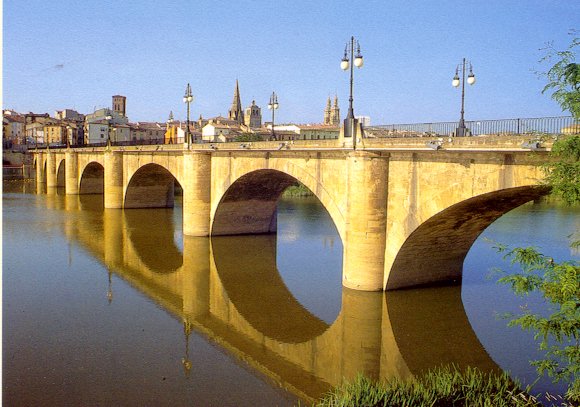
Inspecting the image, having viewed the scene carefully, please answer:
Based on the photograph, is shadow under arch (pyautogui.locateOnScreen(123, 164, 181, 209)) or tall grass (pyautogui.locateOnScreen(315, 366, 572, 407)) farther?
shadow under arch (pyautogui.locateOnScreen(123, 164, 181, 209))

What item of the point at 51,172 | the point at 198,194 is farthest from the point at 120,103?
the point at 198,194

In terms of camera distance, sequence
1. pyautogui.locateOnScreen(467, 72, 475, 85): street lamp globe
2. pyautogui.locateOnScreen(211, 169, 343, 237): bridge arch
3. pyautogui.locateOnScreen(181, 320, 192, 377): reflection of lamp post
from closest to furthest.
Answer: pyautogui.locateOnScreen(181, 320, 192, 377): reflection of lamp post < pyautogui.locateOnScreen(467, 72, 475, 85): street lamp globe < pyautogui.locateOnScreen(211, 169, 343, 237): bridge arch

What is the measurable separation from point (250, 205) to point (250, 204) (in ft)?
0.21

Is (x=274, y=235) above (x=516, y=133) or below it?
below

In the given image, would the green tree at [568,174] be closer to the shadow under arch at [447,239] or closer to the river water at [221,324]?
the river water at [221,324]

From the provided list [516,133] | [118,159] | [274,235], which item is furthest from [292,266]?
[118,159]

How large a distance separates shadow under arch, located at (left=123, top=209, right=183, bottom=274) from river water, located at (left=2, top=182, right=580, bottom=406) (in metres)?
0.16

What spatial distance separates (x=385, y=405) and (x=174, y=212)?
1350 inches

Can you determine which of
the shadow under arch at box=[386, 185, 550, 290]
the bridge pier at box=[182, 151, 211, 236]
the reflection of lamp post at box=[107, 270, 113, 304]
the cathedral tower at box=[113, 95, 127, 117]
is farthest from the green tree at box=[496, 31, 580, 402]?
the cathedral tower at box=[113, 95, 127, 117]

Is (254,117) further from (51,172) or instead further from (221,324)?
(221,324)

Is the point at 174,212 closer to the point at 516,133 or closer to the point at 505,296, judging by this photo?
Result: the point at 505,296

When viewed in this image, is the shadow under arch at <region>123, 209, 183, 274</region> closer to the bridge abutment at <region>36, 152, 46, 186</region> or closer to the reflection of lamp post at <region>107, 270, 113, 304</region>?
the reflection of lamp post at <region>107, 270, 113, 304</region>

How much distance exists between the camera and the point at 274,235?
3055cm

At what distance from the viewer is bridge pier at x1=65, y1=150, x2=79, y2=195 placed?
180ft
